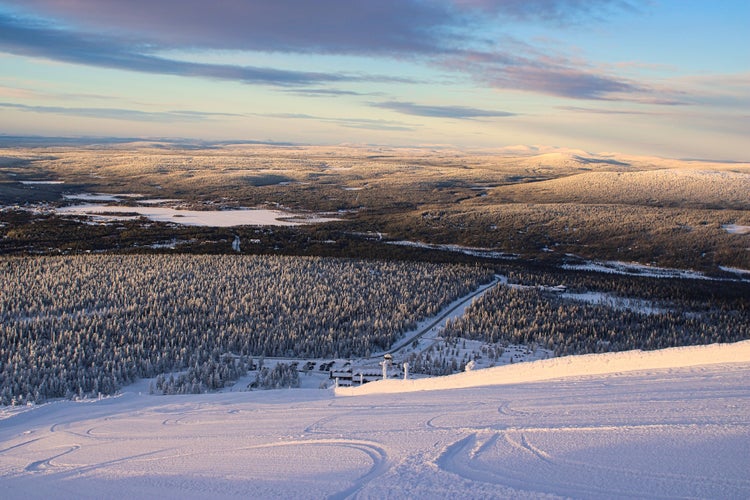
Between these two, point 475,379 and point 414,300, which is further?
point 414,300

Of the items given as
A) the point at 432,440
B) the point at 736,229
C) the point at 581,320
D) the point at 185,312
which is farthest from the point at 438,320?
the point at 736,229

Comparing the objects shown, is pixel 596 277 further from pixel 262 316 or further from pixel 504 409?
pixel 504 409

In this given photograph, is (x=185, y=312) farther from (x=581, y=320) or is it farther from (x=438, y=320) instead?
(x=581, y=320)

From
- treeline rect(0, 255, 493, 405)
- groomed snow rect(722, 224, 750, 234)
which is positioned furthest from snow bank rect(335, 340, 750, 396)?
groomed snow rect(722, 224, 750, 234)

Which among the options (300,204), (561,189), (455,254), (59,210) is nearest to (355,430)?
(455,254)

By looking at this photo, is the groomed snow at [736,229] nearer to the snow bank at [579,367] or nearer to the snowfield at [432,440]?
the snow bank at [579,367]

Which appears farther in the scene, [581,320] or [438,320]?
[438,320]

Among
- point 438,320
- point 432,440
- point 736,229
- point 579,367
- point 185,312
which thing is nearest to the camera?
point 432,440
